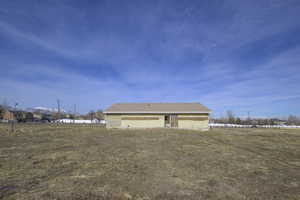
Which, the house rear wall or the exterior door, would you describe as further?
the exterior door

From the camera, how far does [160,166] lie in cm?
552

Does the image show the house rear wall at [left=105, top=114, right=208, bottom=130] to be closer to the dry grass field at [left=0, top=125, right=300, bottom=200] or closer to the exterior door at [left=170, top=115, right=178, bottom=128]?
the exterior door at [left=170, top=115, right=178, bottom=128]

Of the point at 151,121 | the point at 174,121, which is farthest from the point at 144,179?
the point at 174,121

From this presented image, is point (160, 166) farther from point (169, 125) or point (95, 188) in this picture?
point (169, 125)

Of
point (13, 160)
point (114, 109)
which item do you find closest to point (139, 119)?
point (114, 109)

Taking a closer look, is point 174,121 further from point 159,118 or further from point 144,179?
point 144,179

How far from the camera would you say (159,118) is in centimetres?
2103

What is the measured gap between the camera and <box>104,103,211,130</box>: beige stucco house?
20472mm

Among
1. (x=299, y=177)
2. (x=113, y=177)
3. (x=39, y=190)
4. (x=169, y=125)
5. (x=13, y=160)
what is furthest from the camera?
(x=169, y=125)

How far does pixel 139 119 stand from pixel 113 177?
658 inches

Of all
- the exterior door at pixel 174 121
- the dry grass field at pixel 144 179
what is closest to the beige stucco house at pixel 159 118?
the exterior door at pixel 174 121

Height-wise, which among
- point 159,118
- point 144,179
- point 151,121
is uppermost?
point 159,118

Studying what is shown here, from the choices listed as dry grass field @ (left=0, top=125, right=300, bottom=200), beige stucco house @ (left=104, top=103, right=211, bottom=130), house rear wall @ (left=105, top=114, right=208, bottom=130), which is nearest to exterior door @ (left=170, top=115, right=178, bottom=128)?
beige stucco house @ (left=104, top=103, right=211, bottom=130)

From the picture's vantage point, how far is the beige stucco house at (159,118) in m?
20.5
